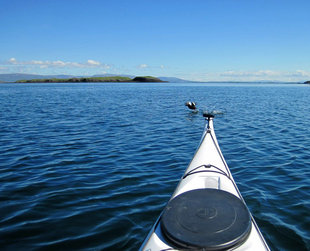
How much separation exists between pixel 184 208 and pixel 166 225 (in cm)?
49

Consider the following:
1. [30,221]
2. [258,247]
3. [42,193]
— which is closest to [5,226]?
[30,221]

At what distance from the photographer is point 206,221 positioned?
3.98m

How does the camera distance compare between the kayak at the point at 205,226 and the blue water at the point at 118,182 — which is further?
the blue water at the point at 118,182

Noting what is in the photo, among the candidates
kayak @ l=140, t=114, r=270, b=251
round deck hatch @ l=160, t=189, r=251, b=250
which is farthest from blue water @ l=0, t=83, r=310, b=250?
round deck hatch @ l=160, t=189, r=251, b=250

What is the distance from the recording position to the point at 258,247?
3.93 m

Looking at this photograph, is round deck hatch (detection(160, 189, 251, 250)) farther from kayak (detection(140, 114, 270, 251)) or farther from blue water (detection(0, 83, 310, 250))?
blue water (detection(0, 83, 310, 250))

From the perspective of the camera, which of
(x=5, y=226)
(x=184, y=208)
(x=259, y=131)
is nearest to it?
(x=184, y=208)

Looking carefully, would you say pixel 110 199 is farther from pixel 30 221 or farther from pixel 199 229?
pixel 199 229

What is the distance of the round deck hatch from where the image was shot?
365 centimetres

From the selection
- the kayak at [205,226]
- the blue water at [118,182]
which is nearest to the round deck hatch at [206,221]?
the kayak at [205,226]

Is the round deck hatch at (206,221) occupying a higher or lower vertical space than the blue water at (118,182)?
higher

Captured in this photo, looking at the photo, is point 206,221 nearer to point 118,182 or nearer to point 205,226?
point 205,226

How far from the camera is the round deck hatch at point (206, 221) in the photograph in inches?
144

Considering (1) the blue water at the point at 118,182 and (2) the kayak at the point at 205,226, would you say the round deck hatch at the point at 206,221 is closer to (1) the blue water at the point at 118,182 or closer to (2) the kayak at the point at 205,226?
(2) the kayak at the point at 205,226
